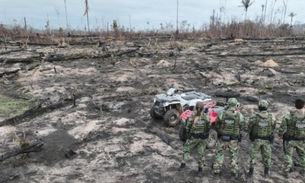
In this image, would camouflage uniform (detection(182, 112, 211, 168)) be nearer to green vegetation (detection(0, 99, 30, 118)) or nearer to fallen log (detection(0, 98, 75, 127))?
fallen log (detection(0, 98, 75, 127))

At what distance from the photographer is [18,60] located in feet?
52.4

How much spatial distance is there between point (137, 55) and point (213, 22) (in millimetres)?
14512

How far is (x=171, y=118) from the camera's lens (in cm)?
773

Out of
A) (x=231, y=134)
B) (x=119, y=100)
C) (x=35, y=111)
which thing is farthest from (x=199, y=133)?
(x=35, y=111)

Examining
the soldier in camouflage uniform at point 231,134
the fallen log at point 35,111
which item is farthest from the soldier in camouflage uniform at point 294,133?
the fallen log at point 35,111

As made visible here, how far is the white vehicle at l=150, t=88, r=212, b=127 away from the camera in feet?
25.3

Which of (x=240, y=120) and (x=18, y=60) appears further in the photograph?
(x=18, y=60)

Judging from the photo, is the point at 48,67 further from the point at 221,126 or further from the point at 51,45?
the point at 221,126

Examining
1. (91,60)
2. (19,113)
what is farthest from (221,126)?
(91,60)

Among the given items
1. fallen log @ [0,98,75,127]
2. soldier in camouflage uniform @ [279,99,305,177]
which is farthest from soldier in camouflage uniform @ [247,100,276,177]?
fallen log @ [0,98,75,127]

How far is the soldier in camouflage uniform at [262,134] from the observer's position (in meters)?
5.29

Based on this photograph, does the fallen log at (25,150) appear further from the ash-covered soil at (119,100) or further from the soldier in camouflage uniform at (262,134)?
the soldier in camouflage uniform at (262,134)

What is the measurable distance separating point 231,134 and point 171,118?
2.53 m

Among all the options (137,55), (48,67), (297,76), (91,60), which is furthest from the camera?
(137,55)
